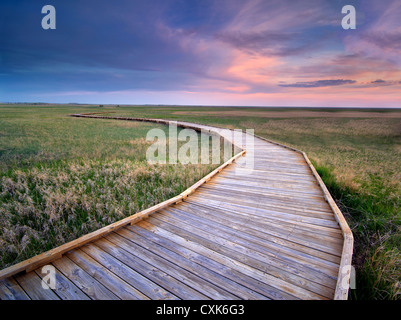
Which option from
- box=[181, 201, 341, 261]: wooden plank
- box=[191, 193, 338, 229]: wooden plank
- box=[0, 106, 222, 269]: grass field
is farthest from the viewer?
box=[0, 106, 222, 269]: grass field

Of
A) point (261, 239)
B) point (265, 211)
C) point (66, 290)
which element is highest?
point (265, 211)

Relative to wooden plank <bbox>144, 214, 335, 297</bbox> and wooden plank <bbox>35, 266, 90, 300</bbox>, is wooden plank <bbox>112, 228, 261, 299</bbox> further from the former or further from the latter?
wooden plank <bbox>35, 266, 90, 300</bbox>

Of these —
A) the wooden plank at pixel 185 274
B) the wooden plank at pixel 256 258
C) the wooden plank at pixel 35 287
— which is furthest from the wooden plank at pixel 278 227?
the wooden plank at pixel 35 287

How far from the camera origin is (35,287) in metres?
2.27

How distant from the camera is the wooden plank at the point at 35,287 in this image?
2175mm

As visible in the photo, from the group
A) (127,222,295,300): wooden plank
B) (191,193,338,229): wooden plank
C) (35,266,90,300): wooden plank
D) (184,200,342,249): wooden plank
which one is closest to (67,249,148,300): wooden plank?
(35,266,90,300): wooden plank

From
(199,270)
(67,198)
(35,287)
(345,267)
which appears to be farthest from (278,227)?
(67,198)

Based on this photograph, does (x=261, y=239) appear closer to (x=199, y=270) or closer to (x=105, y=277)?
(x=199, y=270)

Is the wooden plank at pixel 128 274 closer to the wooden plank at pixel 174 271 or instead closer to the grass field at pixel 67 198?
the wooden plank at pixel 174 271

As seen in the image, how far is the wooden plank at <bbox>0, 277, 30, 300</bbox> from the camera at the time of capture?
2.15 m

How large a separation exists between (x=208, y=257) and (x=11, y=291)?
2.28m

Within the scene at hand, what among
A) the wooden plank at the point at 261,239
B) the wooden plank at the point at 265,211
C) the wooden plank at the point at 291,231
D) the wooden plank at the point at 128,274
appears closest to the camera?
the wooden plank at the point at 128,274

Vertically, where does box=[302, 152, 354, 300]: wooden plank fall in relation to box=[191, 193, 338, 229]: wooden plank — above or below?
below

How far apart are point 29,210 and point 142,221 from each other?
3009 millimetres
